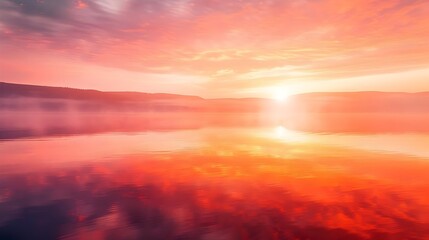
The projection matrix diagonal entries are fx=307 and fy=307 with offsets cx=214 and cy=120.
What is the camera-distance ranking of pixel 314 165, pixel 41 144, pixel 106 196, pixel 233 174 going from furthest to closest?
1. pixel 41 144
2. pixel 314 165
3. pixel 233 174
4. pixel 106 196

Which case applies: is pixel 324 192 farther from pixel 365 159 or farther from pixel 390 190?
pixel 365 159

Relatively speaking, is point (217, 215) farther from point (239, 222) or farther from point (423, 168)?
point (423, 168)

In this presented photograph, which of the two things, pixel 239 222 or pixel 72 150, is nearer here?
pixel 239 222

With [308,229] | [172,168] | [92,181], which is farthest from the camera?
[172,168]

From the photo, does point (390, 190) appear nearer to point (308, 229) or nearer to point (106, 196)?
point (308, 229)

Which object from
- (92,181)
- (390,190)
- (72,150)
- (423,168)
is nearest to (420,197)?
(390,190)

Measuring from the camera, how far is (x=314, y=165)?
21609 millimetres

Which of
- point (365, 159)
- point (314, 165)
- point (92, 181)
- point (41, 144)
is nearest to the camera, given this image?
point (92, 181)

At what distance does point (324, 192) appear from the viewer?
15.2 metres

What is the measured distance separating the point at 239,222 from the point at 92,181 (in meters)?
9.25

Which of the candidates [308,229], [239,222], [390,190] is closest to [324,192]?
[390,190]

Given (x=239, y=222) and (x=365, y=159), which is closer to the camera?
(x=239, y=222)

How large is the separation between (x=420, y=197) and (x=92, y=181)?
1653 cm

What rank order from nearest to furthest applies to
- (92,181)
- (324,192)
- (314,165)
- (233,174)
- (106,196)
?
1. (106,196)
2. (324,192)
3. (92,181)
4. (233,174)
5. (314,165)
